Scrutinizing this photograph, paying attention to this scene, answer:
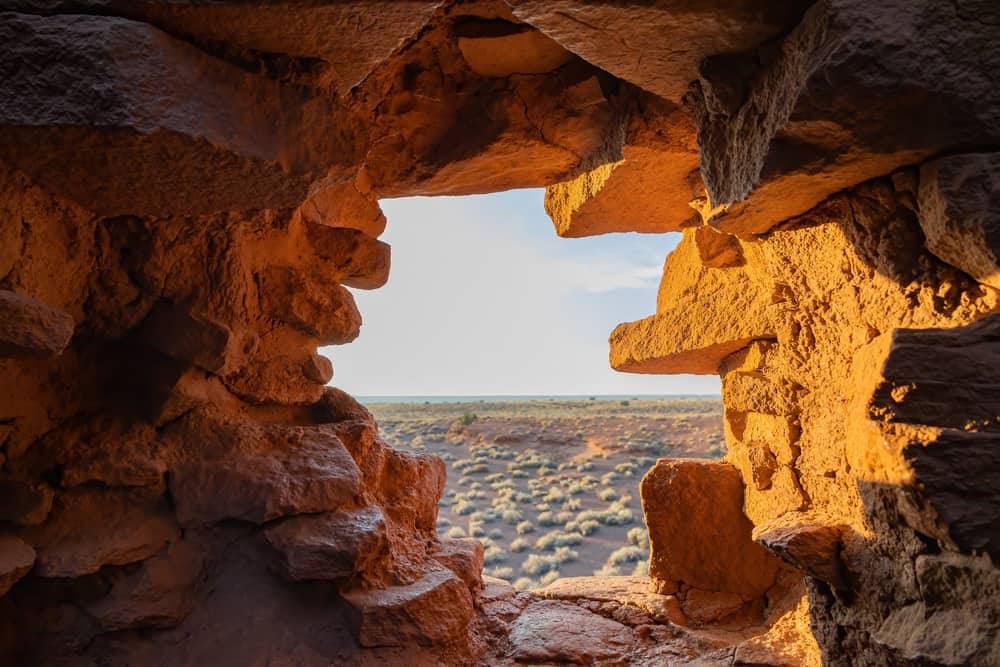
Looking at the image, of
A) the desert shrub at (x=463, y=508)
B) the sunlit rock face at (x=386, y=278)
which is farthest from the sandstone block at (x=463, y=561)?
the desert shrub at (x=463, y=508)

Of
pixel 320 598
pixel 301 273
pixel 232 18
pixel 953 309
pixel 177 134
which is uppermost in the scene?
pixel 232 18

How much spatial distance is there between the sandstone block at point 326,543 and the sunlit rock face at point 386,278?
0.05ft

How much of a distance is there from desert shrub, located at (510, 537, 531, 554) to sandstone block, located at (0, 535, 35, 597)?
7833mm

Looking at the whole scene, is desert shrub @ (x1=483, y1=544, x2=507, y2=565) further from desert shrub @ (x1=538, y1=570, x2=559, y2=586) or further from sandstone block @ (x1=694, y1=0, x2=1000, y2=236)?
sandstone block @ (x1=694, y1=0, x2=1000, y2=236)

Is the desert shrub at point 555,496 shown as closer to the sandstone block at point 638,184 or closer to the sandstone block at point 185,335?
the sandstone block at point 638,184

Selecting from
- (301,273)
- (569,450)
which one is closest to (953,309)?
(301,273)

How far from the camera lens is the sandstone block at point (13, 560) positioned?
2242 mm

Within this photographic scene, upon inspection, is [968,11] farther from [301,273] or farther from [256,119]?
Result: [301,273]

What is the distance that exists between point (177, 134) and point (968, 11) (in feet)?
7.07

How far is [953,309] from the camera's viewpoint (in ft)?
5.57

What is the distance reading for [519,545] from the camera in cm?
969

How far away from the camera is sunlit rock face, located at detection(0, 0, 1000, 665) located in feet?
5.21

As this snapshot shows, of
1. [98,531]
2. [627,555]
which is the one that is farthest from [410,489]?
[627,555]

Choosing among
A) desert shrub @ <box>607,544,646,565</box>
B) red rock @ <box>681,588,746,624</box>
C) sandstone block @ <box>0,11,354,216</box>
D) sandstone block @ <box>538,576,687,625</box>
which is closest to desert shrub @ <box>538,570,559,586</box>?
desert shrub @ <box>607,544,646,565</box>
